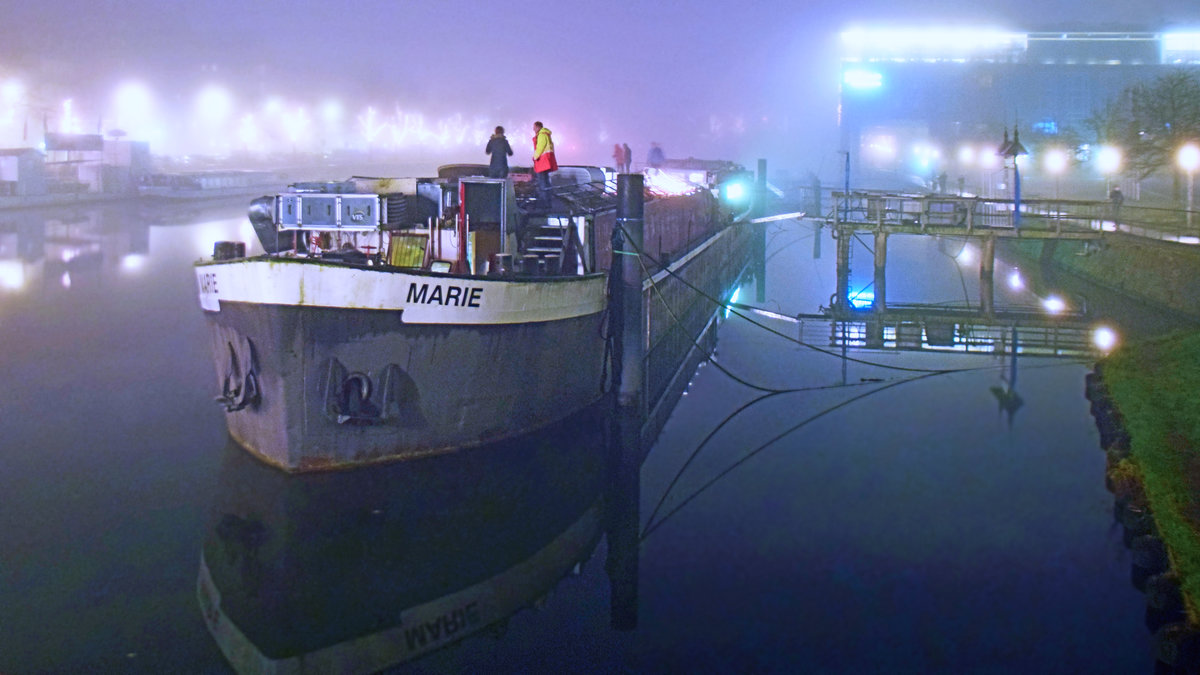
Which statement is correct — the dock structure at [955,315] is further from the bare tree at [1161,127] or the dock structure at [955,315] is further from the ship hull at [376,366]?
the ship hull at [376,366]

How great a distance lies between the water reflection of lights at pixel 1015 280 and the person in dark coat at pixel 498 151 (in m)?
23.9

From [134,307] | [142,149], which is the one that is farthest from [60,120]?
[134,307]

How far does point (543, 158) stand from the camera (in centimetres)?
1750

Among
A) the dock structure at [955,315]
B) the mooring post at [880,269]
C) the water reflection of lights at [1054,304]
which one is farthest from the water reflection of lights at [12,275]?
the water reflection of lights at [1054,304]

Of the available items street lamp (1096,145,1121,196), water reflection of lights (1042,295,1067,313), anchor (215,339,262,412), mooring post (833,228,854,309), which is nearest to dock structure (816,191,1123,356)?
mooring post (833,228,854,309)

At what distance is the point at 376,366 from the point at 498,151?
588 centimetres

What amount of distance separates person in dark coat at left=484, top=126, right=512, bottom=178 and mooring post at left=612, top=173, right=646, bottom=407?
2353 mm

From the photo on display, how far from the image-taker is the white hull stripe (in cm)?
1221

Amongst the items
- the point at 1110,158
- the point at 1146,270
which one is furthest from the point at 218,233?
the point at 1146,270

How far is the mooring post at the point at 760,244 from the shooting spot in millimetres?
38938

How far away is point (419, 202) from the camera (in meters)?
16.0

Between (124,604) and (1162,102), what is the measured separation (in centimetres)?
4726

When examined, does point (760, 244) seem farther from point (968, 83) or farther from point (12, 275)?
point (968, 83)

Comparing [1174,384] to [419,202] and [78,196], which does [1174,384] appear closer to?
[419,202]
